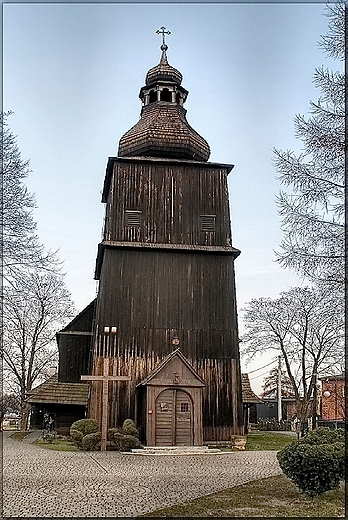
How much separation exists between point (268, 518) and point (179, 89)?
24789mm

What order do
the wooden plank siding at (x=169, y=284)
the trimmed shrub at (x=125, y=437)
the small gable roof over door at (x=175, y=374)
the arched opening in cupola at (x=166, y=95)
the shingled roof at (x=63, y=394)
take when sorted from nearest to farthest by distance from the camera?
the trimmed shrub at (x=125, y=437), the small gable roof over door at (x=175, y=374), the wooden plank siding at (x=169, y=284), the shingled roof at (x=63, y=394), the arched opening in cupola at (x=166, y=95)

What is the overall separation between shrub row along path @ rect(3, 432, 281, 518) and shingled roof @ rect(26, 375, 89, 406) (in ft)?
20.1

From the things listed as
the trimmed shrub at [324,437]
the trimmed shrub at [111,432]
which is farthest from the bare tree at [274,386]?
the trimmed shrub at [324,437]

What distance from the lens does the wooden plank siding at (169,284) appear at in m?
24.3

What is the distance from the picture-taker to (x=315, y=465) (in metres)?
10.3

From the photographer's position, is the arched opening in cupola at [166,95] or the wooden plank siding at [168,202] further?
the arched opening in cupola at [166,95]

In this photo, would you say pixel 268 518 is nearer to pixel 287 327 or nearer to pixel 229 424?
pixel 229 424

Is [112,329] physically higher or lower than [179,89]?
lower

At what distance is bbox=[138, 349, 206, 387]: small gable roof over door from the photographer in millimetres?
22766

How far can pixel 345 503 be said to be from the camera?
398 inches

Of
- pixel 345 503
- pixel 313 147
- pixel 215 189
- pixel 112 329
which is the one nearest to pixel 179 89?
pixel 215 189

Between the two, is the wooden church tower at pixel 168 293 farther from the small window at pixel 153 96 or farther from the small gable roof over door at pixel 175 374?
the small window at pixel 153 96

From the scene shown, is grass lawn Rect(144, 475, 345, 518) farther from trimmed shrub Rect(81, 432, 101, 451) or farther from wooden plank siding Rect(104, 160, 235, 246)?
wooden plank siding Rect(104, 160, 235, 246)

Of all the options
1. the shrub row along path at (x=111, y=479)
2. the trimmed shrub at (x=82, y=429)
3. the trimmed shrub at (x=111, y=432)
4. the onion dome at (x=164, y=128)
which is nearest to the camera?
the shrub row along path at (x=111, y=479)
